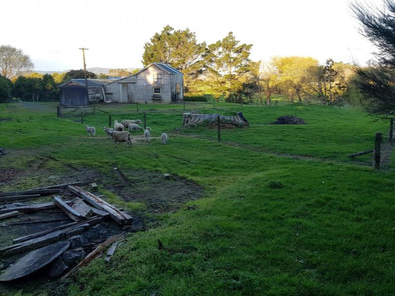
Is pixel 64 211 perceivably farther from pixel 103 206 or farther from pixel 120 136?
pixel 120 136

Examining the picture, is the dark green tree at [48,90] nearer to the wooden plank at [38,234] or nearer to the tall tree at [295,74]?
the tall tree at [295,74]

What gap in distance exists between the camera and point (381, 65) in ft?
34.6

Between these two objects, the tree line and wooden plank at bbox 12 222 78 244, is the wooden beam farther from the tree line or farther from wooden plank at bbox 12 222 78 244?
the tree line

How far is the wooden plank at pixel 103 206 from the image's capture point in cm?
821

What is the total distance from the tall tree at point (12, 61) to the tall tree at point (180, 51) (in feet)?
97.0

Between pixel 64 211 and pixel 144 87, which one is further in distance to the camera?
pixel 144 87

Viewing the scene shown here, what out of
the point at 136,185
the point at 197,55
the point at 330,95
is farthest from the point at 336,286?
the point at 197,55

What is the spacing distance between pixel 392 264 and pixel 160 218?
530 centimetres

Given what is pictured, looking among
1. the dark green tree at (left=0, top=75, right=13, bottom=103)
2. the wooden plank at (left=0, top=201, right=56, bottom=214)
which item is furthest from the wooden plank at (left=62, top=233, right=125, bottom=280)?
the dark green tree at (left=0, top=75, right=13, bottom=103)

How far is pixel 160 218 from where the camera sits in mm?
8648

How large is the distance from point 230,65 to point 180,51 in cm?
1466

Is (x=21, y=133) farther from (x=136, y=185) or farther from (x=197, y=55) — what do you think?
(x=197, y=55)

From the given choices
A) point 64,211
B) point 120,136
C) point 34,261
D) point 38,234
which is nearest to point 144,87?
point 120,136

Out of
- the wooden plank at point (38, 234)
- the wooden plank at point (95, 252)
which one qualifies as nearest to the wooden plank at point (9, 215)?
the wooden plank at point (38, 234)
